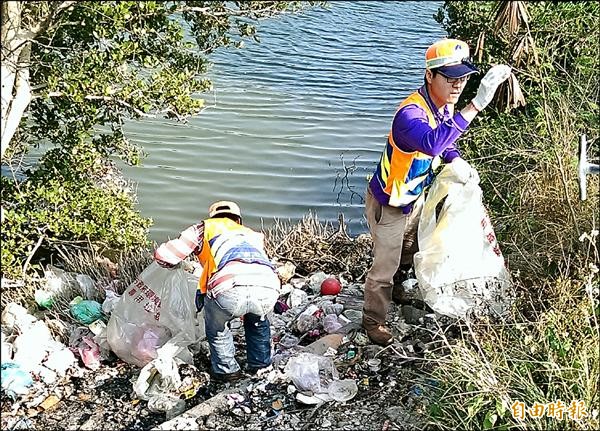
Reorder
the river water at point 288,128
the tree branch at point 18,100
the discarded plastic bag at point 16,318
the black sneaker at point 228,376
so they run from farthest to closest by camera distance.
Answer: the river water at point 288,128 → the discarded plastic bag at point 16,318 → the black sneaker at point 228,376 → the tree branch at point 18,100

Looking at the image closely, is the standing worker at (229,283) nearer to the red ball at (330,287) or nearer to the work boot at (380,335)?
the work boot at (380,335)

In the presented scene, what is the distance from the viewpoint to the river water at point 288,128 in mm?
7836

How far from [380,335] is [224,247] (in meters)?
1.03

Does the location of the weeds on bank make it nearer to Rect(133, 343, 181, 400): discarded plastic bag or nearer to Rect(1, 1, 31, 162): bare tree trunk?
Rect(133, 343, 181, 400): discarded plastic bag

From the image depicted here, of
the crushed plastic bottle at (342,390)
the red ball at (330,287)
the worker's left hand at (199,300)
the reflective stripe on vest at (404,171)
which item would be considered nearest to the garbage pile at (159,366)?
the crushed plastic bottle at (342,390)

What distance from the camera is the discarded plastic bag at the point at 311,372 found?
388 cm

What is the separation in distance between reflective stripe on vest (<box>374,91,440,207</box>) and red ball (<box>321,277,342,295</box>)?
1.27 meters

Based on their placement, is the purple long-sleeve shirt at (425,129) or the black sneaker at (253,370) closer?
the purple long-sleeve shirt at (425,129)

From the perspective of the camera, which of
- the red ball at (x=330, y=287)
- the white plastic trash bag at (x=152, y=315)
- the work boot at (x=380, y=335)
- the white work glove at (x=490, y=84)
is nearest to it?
the white work glove at (x=490, y=84)

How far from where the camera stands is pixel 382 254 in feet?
13.8

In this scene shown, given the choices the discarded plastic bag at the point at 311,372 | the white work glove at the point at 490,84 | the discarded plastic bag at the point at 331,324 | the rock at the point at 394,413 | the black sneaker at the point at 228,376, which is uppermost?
the white work glove at the point at 490,84

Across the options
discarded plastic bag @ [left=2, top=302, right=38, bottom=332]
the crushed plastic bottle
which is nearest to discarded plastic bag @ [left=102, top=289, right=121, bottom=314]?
discarded plastic bag @ [left=2, top=302, right=38, bottom=332]

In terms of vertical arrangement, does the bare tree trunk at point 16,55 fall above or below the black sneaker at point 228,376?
above

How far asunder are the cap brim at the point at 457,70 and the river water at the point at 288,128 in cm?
334
